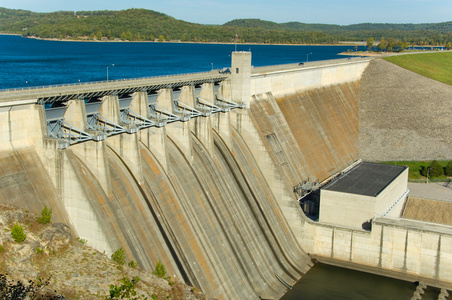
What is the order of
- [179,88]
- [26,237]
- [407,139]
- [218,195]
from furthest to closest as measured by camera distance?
[407,139] < [179,88] < [218,195] < [26,237]

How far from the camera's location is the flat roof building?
40.8 meters

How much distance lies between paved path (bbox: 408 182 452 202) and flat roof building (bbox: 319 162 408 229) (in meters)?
7.07

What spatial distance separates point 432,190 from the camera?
54875 millimetres

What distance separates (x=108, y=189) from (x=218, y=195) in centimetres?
1018

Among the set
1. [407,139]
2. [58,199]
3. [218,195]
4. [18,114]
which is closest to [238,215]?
[218,195]

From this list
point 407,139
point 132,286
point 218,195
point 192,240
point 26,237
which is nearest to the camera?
point 132,286

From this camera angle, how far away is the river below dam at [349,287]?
36.9 metres

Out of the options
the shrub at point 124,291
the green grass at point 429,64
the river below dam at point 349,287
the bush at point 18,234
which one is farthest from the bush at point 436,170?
the bush at point 18,234

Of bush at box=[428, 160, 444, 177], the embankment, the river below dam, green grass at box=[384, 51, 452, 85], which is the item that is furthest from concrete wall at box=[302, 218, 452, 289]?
green grass at box=[384, 51, 452, 85]

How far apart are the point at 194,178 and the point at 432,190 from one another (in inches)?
1172

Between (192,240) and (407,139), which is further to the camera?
(407,139)

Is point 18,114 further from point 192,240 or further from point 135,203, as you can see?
point 192,240

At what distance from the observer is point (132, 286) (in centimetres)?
1886

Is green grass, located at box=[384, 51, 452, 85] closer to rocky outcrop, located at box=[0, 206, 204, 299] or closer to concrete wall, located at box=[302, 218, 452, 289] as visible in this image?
concrete wall, located at box=[302, 218, 452, 289]
